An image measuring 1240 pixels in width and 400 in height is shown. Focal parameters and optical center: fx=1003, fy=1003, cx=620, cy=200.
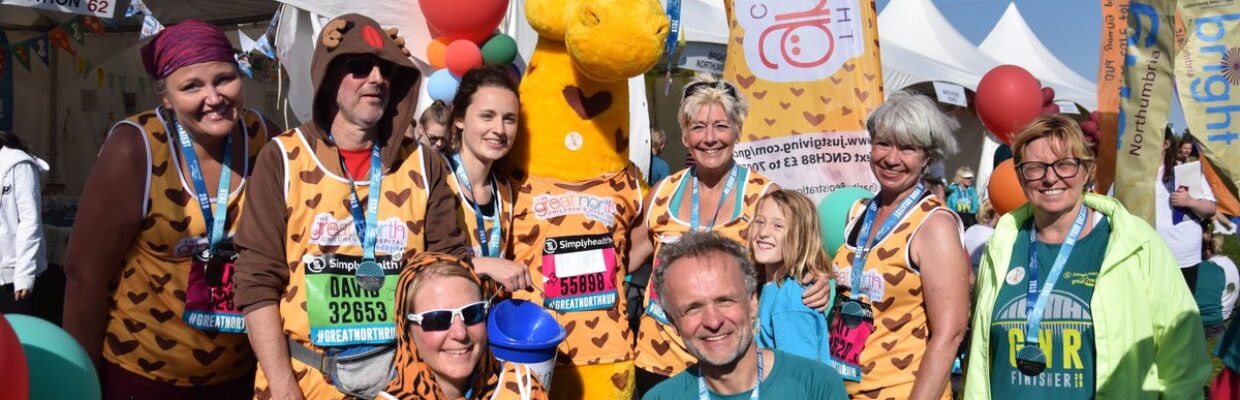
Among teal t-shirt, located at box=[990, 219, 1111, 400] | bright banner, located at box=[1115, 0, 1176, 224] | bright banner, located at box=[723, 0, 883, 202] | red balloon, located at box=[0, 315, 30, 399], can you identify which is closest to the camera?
red balloon, located at box=[0, 315, 30, 399]

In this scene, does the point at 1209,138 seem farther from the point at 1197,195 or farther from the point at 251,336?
the point at 1197,195

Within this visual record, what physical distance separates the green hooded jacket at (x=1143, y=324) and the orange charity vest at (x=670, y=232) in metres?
1.18

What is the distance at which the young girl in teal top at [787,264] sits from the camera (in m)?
3.20

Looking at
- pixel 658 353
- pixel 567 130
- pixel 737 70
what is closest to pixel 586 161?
pixel 567 130

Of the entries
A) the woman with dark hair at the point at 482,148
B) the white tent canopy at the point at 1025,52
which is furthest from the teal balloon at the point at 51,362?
the white tent canopy at the point at 1025,52

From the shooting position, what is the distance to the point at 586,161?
399cm

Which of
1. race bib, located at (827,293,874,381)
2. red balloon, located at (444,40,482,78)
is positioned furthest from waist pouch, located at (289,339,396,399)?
red balloon, located at (444,40,482,78)

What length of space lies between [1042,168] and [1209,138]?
2.17 feet

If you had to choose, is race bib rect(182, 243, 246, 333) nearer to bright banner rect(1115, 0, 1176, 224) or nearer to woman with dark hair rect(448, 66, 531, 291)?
woman with dark hair rect(448, 66, 531, 291)

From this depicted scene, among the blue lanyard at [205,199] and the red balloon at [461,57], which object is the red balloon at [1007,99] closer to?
the red balloon at [461,57]

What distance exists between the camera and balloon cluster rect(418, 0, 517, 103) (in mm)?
6047

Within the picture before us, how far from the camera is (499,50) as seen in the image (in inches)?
249

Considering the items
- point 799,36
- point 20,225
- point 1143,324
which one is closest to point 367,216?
point 1143,324

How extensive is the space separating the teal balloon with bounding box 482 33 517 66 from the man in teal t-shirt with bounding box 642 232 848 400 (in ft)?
13.4
